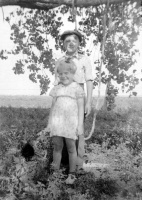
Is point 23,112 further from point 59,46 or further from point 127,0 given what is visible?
point 127,0

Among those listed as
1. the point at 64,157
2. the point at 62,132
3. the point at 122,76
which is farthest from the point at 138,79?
the point at 62,132

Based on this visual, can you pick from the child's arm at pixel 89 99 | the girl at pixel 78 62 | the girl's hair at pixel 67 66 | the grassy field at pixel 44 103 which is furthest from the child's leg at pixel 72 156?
the grassy field at pixel 44 103

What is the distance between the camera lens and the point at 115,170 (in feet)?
15.8

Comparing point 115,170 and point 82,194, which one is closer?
point 82,194

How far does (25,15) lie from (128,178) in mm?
5027

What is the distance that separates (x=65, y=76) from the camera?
462 cm

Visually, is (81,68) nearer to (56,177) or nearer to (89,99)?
(89,99)

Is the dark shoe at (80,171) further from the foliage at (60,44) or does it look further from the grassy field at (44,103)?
the grassy field at (44,103)

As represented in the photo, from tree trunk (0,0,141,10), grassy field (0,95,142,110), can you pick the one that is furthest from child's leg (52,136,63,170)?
grassy field (0,95,142,110)

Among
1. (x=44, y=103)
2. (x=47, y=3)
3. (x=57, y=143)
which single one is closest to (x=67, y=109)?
(x=57, y=143)

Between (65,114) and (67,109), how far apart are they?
7 centimetres

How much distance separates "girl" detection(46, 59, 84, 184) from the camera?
14.9 feet

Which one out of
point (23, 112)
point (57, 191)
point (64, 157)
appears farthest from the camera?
point (23, 112)

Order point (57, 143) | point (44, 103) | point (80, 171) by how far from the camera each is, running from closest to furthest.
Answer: point (57, 143) < point (80, 171) < point (44, 103)
